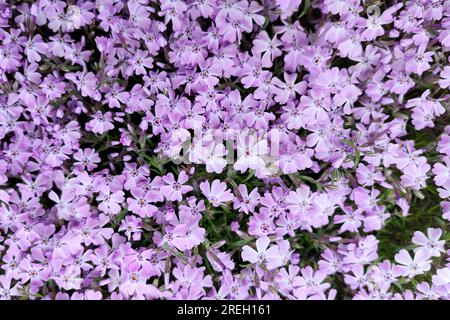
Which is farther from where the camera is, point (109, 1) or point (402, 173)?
point (402, 173)

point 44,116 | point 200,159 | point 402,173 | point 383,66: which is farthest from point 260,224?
point 44,116

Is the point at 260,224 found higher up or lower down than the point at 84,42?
lower down

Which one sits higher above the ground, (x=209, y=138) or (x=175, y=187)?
(x=209, y=138)

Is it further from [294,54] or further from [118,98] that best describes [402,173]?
[118,98]

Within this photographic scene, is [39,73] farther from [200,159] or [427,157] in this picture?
[427,157]

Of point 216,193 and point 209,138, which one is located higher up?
point 209,138

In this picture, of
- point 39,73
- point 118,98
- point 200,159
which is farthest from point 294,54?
point 39,73

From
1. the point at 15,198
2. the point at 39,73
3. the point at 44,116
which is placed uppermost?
the point at 39,73
